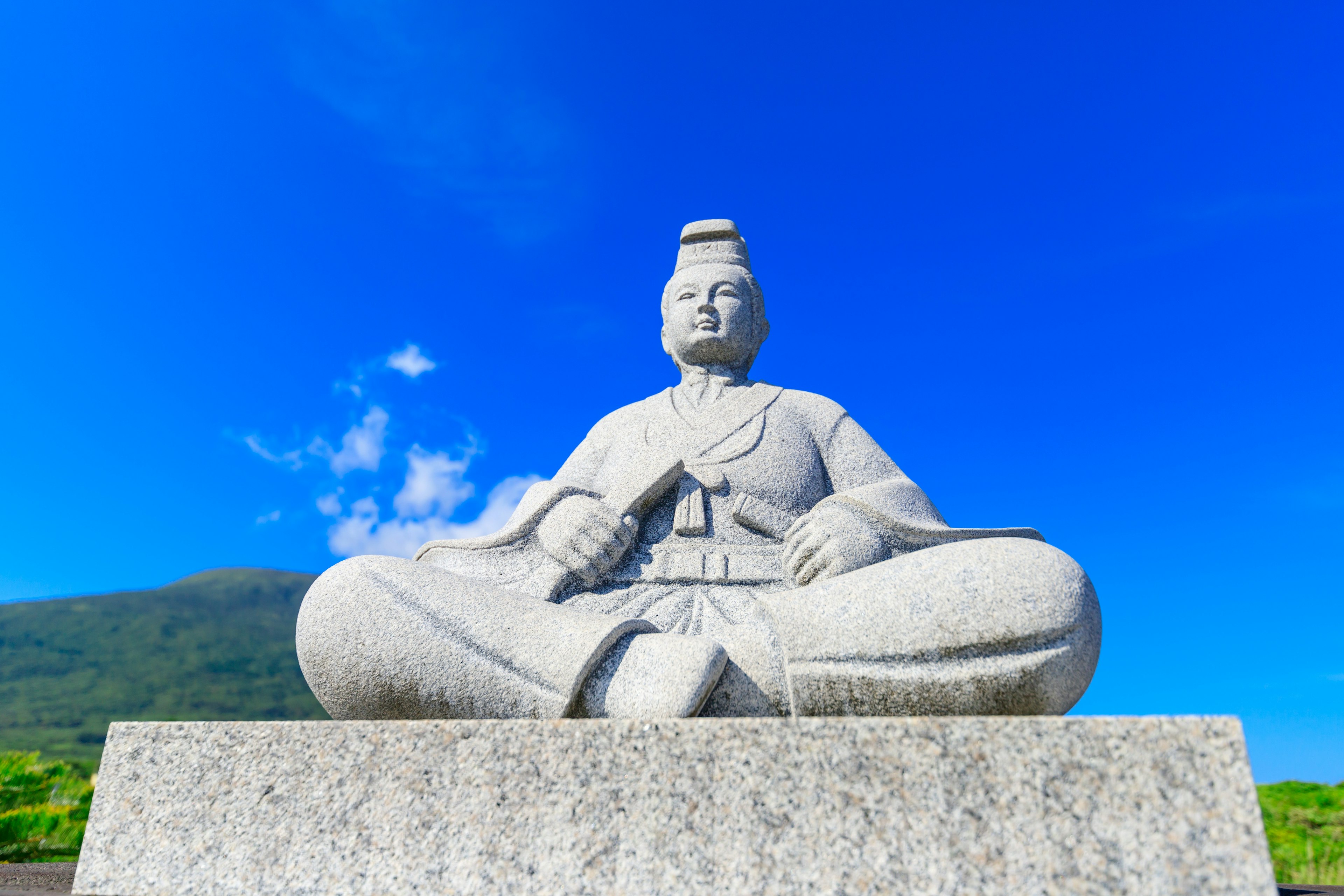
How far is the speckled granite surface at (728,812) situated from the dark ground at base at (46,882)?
166cm

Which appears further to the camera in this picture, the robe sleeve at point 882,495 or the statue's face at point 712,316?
the statue's face at point 712,316

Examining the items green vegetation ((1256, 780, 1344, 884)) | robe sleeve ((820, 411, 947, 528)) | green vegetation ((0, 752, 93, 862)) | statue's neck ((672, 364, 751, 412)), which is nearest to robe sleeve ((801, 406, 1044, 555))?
robe sleeve ((820, 411, 947, 528))

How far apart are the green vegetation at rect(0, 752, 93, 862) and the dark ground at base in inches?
26.4

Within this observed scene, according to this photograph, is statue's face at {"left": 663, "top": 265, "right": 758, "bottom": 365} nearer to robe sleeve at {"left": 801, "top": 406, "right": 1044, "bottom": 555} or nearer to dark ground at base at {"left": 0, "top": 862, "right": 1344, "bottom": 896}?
robe sleeve at {"left": 801, "top": 406, "right": 1044, "bottom": 555}

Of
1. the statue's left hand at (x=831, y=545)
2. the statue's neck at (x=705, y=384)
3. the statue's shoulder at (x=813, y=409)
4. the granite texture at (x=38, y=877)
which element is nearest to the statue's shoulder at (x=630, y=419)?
the statue's neck at (x=705, y=384)

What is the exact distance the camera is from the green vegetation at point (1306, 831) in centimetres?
729

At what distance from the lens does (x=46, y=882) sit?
14.1ft

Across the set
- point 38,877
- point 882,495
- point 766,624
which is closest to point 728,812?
point 766,624

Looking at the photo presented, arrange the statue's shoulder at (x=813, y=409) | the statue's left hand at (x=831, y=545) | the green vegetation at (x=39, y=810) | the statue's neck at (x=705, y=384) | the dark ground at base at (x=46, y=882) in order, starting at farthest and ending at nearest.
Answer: the green vegetation at (x=39, y=810)
the statue's neck at (x=705, y=384)
the statue's shoulder at (x=813, y=409)
the dark ground at base at (x=46, y=882)
the statue's left hand at (x=831, y=545)

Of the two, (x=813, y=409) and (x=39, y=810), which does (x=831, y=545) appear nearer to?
(x=813, y=409)

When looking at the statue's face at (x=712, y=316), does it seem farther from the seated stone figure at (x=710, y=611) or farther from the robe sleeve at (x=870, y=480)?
the seated stone figure at (x=710, y=611)

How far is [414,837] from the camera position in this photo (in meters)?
2.48

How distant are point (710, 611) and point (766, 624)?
0.53 meters

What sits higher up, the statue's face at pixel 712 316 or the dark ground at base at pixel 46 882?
the statue's face at pixel 712 316
